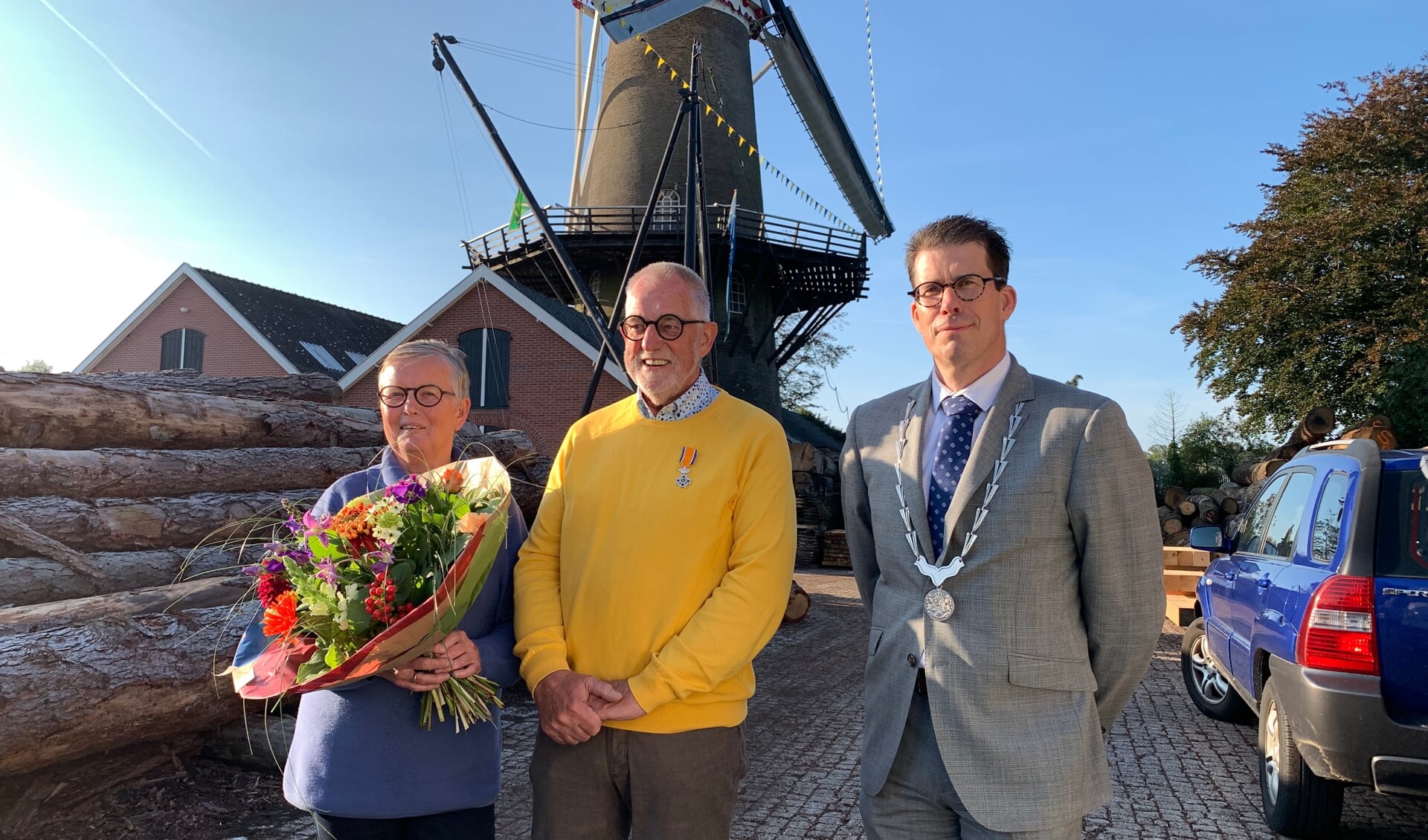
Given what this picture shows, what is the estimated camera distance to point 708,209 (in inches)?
865

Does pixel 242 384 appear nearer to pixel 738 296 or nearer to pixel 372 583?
pixel 372 583

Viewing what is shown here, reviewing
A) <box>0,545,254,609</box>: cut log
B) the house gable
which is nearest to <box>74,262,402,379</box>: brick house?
the house gable

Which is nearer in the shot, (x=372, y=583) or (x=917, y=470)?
(x=372, y=583)

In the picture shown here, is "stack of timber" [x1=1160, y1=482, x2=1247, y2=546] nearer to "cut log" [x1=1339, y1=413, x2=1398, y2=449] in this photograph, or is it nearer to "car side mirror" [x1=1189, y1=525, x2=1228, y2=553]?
"cut log" [x1=1339, y1=413, x2=1398, y2=449]

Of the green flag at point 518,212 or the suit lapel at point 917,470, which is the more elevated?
the green flag at point 518,212

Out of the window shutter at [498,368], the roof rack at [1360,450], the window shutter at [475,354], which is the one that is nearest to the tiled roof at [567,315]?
the window shutter at [498,368]

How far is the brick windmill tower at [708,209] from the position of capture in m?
21.7

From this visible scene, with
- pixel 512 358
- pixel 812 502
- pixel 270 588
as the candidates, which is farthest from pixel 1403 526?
pixel 512 358

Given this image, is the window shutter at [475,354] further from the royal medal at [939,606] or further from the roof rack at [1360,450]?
the royal medal at [939,606]

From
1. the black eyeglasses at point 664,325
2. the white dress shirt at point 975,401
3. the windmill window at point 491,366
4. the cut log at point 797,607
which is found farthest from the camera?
the windmill window at point 491,366

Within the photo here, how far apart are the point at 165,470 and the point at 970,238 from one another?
18.7 ft

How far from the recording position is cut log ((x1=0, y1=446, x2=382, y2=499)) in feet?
17.5

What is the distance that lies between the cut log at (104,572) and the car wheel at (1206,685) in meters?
6.07

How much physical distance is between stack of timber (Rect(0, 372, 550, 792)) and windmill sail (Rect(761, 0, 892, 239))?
21.2 metres
